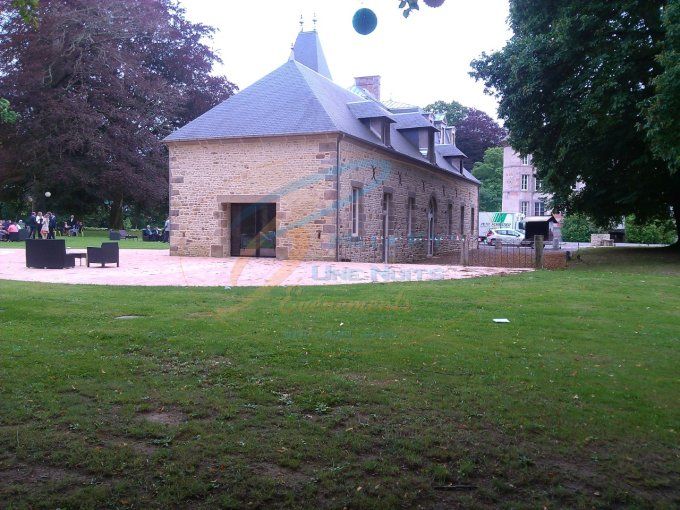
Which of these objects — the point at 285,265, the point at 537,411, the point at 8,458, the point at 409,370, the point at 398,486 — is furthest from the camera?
the point at 285,265

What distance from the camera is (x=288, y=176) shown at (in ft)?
65.3

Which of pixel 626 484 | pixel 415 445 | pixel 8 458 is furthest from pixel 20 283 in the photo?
pixel 626 484

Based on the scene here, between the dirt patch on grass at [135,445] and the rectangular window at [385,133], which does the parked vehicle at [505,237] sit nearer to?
the rectangular window at [385,133]

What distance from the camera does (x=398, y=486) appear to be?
10.7ft

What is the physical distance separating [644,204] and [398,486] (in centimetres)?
2277

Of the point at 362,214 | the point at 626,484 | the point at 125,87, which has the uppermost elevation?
the point at 125,87

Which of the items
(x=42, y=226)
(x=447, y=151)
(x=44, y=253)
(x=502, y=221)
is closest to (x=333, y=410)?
(x=44, y=253)

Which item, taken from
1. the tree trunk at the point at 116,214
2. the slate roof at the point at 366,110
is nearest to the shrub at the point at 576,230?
the slate roof at the point at 366,110

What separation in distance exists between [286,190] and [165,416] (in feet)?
52.9

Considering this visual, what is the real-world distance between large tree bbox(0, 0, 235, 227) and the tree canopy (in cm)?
3532

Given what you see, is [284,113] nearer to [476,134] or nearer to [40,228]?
[40,228]

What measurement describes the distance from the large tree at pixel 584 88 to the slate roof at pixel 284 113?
498cm

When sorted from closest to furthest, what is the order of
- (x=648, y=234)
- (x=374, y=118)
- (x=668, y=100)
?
(x=668, y=100) → (x=374, y=118) → (x=648, y=234)

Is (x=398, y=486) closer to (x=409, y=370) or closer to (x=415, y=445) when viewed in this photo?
(x=415, y=445)
